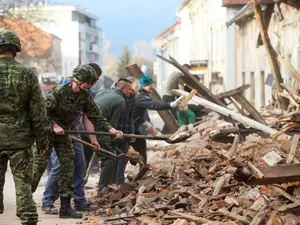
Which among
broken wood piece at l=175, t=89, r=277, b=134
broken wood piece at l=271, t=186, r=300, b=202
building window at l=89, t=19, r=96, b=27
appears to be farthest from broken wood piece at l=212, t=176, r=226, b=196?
building window at l=89, t=19, r=96, b=27

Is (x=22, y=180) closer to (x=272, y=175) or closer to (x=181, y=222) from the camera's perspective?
(x=181, y=222)

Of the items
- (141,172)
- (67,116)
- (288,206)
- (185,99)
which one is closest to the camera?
(288,206)

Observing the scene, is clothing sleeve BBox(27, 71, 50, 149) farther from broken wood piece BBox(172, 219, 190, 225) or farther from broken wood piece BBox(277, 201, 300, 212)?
broken wood piece BBox(277, 201, 300, 212)

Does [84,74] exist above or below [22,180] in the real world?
above

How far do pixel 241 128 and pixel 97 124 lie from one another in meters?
4.10

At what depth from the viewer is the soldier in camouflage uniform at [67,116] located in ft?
35.9

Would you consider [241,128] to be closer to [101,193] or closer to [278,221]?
[101,193]

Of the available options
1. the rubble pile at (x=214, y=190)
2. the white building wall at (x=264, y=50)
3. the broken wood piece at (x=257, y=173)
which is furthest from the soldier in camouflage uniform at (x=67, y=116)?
the white building wall at (x=264, y=50)

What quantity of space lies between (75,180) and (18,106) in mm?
3302

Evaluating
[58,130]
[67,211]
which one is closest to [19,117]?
[58,130]

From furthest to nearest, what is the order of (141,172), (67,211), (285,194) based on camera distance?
(141,172) < (67,211) < (285,194)

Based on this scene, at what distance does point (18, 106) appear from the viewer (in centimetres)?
912

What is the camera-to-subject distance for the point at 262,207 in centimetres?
928

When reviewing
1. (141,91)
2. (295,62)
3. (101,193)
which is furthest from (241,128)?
(295,62)
